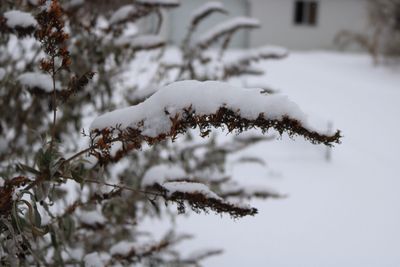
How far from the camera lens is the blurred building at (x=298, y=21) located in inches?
930

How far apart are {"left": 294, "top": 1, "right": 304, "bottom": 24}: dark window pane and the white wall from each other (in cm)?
34

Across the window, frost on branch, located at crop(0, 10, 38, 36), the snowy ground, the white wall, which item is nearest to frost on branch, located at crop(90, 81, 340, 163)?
frost on branch, located at crop(0, 10, 38, 36)

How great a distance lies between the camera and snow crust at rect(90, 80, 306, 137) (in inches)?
43.2

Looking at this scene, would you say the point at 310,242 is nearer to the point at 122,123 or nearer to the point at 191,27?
the point at 191,27

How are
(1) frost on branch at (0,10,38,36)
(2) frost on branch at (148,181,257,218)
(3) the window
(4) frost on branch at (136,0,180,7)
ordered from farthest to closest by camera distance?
(3) the window → (4) frost on branch at (136,0,180,7) → (1) frost on branch at (0,10,38,36) → (2) frost on branch at (148,181,257,218)

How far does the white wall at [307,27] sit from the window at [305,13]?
28 cm

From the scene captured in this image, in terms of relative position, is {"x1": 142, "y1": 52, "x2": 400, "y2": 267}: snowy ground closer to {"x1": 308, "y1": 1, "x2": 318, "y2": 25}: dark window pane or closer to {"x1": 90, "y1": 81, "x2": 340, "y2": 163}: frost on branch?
{"x1": 90, "y1": 81, "x2": 340, "y2": 163}: frost on branch

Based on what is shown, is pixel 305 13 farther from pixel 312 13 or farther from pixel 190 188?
pixel 190 188

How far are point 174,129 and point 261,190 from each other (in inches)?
86.5

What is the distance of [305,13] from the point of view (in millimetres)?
24172

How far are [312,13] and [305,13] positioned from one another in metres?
0.34

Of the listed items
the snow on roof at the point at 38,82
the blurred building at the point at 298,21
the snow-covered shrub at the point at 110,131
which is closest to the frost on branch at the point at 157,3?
the snow-covered shrub at the point at 110,131

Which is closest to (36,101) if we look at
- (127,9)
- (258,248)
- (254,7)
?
(127,9)

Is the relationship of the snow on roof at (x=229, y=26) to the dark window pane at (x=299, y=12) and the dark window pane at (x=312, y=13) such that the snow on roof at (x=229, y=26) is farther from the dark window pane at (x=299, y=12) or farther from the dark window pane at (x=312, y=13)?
the dark window pane at (x=312, y=13)
